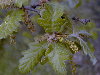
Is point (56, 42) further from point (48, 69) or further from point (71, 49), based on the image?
point (48, 69)

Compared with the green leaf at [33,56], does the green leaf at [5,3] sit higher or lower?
higher

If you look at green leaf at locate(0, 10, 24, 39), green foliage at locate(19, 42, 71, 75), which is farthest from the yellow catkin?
green leaf at locate(0, 10, 24, 39)

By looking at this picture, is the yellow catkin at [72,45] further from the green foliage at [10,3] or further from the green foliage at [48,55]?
the green foliage at [10,3]

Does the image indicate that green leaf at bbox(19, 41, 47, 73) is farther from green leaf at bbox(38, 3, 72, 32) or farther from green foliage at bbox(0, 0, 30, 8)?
green foliage at bbox(0, 0, 30, 8)

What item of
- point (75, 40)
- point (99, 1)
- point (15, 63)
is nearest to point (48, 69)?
point (15, 63)

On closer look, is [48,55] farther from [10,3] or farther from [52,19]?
[10,3]

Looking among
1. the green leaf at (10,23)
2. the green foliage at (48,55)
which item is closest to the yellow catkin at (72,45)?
the green foliage at (48,55)
